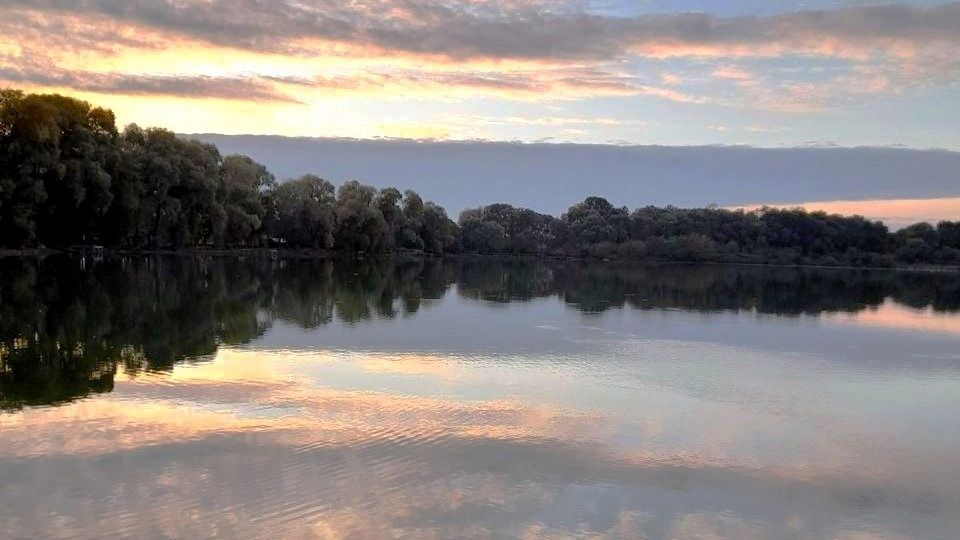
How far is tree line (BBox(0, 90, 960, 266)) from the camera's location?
4438 cm

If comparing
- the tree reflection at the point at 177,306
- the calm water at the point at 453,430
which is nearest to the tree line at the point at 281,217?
the tree reflection at the point at 177,306

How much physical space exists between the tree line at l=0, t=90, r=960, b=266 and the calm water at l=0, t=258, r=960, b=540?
28.5 m

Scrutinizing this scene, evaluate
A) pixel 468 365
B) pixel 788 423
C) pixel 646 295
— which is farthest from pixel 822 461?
pixel 646 295

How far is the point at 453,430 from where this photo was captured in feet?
32.0

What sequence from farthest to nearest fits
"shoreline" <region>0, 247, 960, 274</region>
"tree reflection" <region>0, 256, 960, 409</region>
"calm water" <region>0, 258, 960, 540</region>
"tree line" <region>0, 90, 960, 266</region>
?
1. "shoreline" <region>0, 247, 960, 274</region>
2. "tree line" <region>0, 90, 960, 266</region>
3. "tree reflection" <region>0, 256, 960, 409</region>
4. "calm water" <region>0, 258, 960, 540</region>

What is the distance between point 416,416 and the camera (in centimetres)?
1035

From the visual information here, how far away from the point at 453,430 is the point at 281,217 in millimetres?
65694

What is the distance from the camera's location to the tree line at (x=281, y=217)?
44.4m

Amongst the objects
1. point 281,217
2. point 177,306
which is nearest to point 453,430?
point 177,306

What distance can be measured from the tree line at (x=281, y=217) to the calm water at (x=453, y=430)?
28.5 m

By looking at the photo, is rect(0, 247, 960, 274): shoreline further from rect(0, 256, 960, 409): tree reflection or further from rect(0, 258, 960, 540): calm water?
rect(0, 258, 960, 540): calm water

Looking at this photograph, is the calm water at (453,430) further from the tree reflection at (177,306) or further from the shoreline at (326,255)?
the shoreline at (326,255)

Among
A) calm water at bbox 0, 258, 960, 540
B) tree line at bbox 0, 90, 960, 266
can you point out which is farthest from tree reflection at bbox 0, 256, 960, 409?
tree line at bbox 0, 90, 960, 266

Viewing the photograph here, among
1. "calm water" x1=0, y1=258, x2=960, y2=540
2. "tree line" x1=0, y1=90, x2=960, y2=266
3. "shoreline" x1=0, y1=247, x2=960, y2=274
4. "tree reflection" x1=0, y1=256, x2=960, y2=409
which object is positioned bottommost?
"calm water" x1=0, y1=258, x2=960, y2=540
